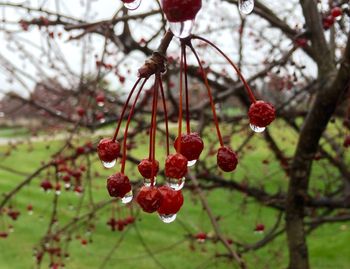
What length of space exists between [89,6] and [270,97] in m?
2.85

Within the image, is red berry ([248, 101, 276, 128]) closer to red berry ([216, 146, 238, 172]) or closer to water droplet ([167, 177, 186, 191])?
red berry ([216, 146, 238, 172])

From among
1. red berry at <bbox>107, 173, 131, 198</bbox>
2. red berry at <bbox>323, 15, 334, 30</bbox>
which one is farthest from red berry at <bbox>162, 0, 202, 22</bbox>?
red berry at <bbox>323, 15, 334, 30</bbox>

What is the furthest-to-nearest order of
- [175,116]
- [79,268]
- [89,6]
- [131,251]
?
[131,251]
[79,268]
[89,6]
[175,116]

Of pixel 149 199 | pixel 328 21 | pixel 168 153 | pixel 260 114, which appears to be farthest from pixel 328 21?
pixel 149 199

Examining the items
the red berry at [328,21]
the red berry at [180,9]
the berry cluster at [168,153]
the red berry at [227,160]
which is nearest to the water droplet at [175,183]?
the berry cluster at [168,153]

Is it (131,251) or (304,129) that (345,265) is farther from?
(304,129)

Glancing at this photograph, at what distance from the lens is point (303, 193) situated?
2594mm

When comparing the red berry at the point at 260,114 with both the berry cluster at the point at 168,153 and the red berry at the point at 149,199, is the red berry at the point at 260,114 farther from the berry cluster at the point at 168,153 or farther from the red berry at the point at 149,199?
the red berry at the point at 149,199

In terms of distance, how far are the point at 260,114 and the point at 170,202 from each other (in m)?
0.26

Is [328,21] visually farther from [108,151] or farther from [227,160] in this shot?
[108,151]

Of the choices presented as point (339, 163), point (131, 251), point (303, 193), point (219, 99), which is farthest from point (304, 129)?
point (131, 251)

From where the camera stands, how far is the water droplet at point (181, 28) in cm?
71

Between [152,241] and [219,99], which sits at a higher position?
[152,241]

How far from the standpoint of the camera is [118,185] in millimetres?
960
